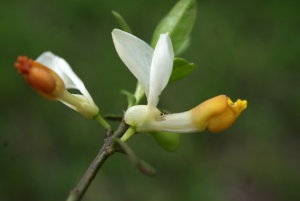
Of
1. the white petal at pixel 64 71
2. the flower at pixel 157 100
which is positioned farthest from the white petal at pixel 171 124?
the white petal at pixel 64 71

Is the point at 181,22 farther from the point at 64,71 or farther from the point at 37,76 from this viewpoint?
the point at 37,76

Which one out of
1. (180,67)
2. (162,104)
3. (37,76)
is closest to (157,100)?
(180,67)

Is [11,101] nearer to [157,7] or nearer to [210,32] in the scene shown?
[157,7]

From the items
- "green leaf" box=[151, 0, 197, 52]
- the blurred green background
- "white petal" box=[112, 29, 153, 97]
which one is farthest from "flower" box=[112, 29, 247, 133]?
the blurred green background

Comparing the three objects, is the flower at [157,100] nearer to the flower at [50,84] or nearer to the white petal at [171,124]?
the white petal at [171,124]

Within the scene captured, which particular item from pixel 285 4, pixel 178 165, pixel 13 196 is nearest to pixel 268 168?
pixel 178 165

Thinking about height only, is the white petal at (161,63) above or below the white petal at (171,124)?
above
